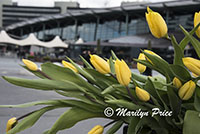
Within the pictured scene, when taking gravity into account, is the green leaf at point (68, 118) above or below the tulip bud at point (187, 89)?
below

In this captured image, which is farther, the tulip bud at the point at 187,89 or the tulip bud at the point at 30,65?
the tulip bud at the point at 30,65

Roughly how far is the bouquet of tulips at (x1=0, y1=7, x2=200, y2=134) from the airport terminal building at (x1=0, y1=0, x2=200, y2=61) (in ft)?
54.9

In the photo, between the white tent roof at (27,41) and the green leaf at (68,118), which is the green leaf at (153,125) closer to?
Answer: the green leaf at (68,118)

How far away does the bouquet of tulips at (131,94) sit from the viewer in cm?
84

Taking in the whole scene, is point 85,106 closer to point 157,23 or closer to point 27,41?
point 157,23

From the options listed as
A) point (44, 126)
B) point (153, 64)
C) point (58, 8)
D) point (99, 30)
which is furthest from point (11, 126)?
point (58, 8)

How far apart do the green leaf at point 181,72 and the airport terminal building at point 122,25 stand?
16835 mm

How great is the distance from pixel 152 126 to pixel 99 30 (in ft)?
146

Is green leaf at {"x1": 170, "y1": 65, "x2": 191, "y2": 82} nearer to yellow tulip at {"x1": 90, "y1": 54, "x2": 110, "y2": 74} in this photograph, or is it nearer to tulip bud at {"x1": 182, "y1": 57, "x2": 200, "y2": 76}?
tulip bud at {"x1": 182, "y1": 57, "x2": 200, "y2": 76}

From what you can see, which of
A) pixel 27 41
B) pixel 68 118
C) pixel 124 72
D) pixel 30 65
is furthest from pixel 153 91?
pixel 27 41

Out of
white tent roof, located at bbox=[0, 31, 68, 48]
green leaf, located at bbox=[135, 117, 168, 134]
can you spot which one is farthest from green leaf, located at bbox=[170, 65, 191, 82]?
white tent roof, located at bbox=[0, 31, 68, 48]

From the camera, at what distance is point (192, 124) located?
795mm

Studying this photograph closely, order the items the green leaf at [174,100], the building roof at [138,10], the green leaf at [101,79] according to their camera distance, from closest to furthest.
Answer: the green leaf at [174,100]
the green leaf at [101,79]
the building roof at [138,10]

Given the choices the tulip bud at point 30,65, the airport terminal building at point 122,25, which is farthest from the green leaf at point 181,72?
the airport terminal building at point 122,25
